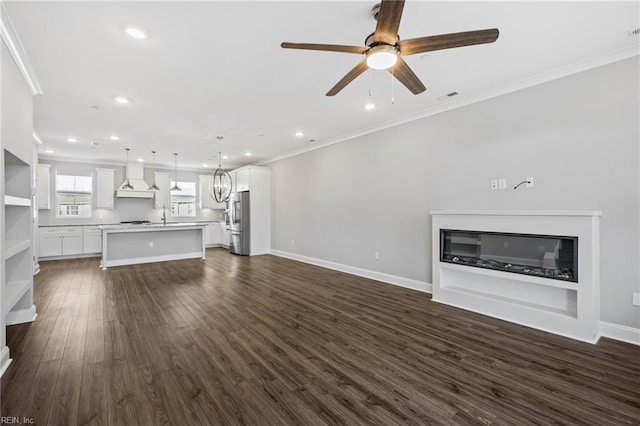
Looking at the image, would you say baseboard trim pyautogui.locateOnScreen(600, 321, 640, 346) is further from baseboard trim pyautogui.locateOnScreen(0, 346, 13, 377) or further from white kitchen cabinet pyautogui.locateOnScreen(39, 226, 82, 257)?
white kitchen cabinet pyautogui.locateOnScreen(39, 226, 82, 257)

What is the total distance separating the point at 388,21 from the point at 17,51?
3.35 m

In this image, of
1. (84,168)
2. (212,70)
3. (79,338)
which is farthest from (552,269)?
(84,168)

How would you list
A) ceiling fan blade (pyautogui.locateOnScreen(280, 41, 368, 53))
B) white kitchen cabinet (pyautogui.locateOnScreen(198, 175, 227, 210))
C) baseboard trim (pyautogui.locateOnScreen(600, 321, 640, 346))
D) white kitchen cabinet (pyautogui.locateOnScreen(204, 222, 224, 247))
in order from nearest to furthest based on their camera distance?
ceiling fan blade (pyautogui.locateOnScreen(280, 41, 368, 53))
baseboard trim (pyautogui.locateOnScreen(600, 321, 640, 346))
white kitchen cabinet (pyautogui.locateOnScreen(204, 222, 224, 247))
white kitchen cabinet (pyautogui.locateOnScreen(198, 175, 227, 210))

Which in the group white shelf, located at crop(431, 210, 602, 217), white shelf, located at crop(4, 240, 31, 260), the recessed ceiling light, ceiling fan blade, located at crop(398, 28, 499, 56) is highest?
the recessed ceiling light

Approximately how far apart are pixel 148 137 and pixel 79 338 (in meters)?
→ 4.21

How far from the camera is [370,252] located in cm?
523

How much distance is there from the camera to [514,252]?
11.1 feet

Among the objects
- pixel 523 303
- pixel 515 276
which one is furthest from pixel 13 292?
pixel 523 303

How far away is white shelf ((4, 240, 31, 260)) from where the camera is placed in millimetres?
2565

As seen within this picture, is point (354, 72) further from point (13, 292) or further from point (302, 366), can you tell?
point (13, 292)

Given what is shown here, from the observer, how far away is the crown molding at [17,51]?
2254 millimetres

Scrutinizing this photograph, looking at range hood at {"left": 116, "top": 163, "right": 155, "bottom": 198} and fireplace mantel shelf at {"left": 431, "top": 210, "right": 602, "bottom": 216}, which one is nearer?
fireplace mantel shelf at {"left": 431, "top": 210, "right": 602, "bottom": 216}

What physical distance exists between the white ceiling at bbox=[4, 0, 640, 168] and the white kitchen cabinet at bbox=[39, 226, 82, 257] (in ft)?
12.1

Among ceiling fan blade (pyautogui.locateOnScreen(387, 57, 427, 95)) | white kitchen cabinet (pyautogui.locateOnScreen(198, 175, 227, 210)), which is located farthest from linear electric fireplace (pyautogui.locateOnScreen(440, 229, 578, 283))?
white kitchen cabinet (pyautogui.locateOnScreen(198, 175, 227, 210))
